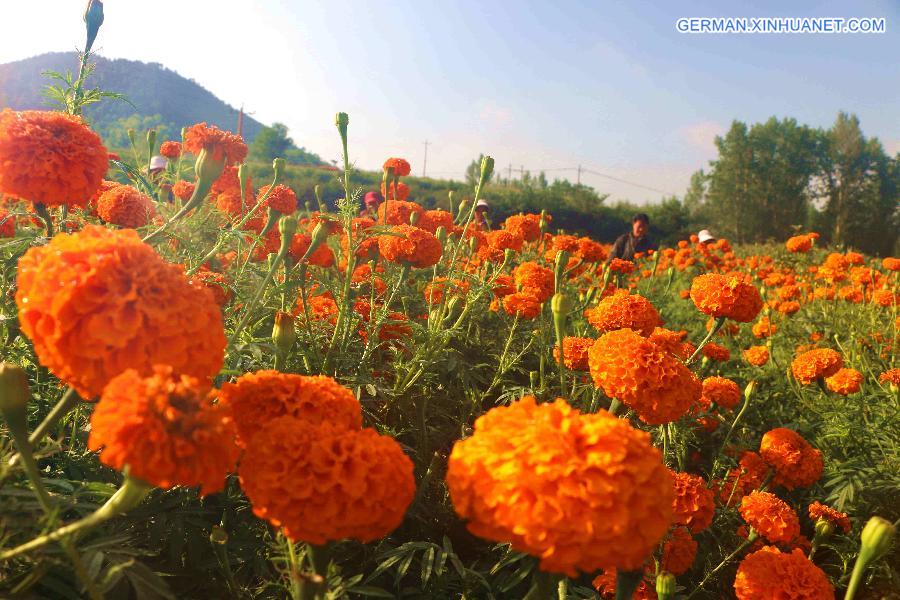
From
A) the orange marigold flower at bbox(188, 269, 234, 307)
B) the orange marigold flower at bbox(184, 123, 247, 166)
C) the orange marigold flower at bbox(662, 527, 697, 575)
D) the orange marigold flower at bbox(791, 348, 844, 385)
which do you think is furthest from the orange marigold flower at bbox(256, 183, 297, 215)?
the orange marigold flower at bbox(791, 348, 844, 385)

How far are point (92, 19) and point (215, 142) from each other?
77 centimetres

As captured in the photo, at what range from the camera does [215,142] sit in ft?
7.26

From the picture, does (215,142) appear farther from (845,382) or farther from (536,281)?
(845,382)

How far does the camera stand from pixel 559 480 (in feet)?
2.97

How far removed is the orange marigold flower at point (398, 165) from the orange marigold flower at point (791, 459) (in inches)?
104

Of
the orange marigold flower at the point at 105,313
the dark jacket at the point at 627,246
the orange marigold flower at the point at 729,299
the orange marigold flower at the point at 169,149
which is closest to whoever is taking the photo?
the orange marigold flower at the point at 105,313

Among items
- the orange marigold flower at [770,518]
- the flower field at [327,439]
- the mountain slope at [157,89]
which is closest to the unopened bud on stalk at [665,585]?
the flower field at [327,439]

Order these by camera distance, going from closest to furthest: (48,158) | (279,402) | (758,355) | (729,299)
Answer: (279,402)
(48,158)
(729,299)
(758,355)

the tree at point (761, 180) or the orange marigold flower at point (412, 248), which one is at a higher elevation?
the tree at point (761, 180)

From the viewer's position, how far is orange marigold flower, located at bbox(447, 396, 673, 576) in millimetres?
887

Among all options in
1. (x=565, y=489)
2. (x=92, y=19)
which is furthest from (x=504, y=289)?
(x=565, y=489)

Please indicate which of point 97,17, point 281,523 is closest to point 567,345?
point 281,523

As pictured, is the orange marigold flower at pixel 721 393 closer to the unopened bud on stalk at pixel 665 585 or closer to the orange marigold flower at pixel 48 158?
the unopened bud on stalk at pixel 665 585

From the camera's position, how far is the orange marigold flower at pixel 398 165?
12.3 feet
